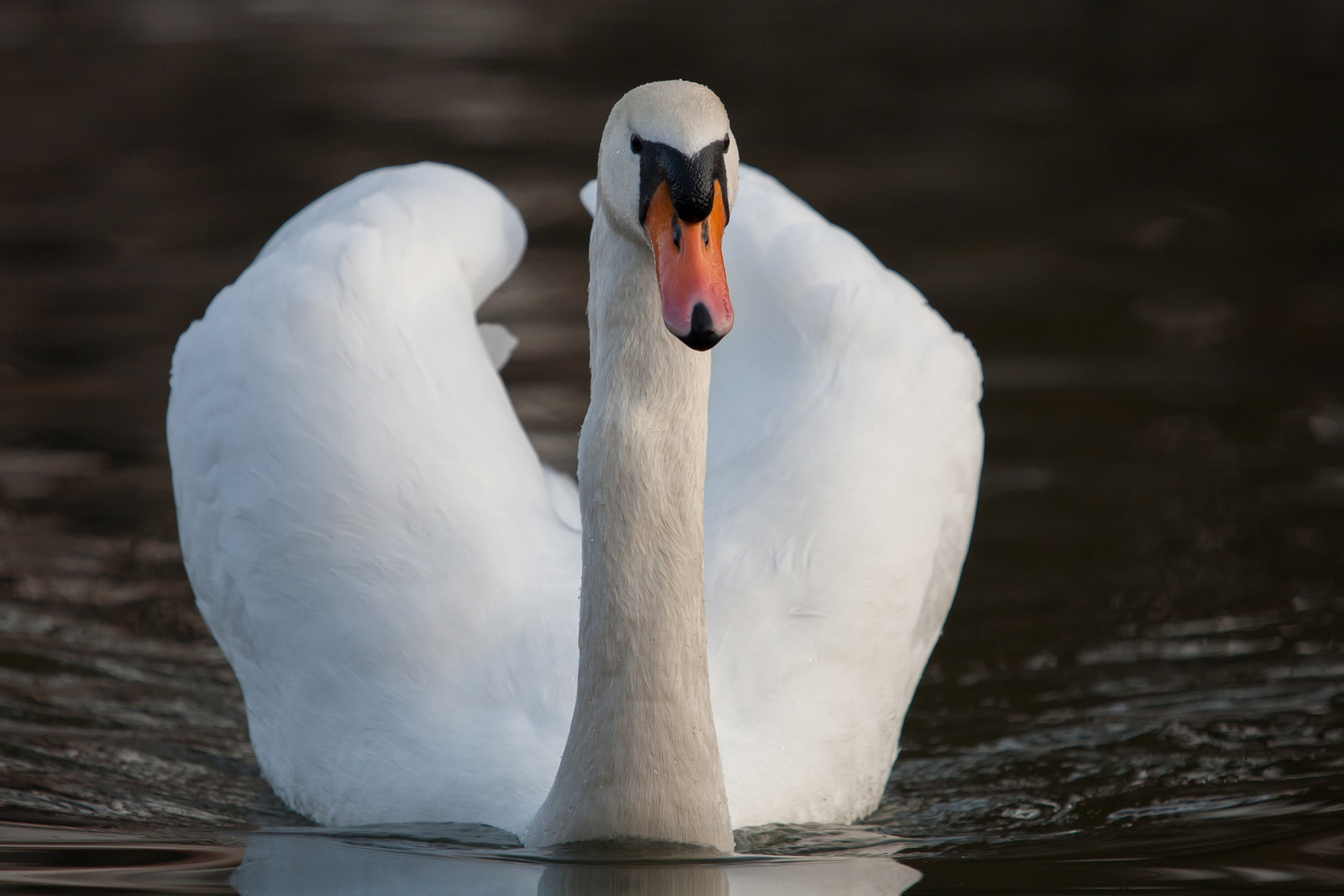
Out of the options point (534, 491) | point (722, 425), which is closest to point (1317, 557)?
point (722, 425)

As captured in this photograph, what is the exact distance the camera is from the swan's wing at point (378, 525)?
15.6 feet

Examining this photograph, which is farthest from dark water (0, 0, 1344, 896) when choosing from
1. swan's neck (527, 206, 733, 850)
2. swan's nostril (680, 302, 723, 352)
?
swan's nostril (680, 302, 723, 352)

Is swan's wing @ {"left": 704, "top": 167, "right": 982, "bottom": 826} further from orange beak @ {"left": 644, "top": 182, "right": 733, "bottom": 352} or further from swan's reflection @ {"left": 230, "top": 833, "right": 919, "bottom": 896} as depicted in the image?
orange beak @ {"left": 644, "top": 182, "right": 733, "bottom": 352}

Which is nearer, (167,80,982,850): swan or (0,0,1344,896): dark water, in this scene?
(167,80,982,850): swan

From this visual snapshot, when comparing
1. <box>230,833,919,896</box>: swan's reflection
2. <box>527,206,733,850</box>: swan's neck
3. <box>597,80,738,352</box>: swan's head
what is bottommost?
<box>230,833,919,896</box>: swan's reflection

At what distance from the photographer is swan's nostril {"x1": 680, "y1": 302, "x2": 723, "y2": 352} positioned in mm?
3479

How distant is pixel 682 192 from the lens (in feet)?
11.8

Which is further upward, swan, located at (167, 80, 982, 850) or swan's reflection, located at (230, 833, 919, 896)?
swan, located at (167, 80, 982, 850)

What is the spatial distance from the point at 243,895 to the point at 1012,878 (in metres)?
1.66

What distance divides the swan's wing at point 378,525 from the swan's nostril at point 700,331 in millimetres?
1434

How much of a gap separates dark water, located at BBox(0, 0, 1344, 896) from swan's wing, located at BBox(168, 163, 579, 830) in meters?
0.24

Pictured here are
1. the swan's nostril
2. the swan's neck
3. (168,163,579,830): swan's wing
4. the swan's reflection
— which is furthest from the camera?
(168,163,579,830): swan's wing

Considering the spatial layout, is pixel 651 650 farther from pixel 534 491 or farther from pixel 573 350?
pixel 573 350

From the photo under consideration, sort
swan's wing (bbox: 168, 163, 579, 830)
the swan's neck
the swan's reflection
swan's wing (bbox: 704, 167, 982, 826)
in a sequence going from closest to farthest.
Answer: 1. the swan's neck
2. the swan's reflection
3. swan's wing (bbox: 168, 163, 579, 830)
4. swan's wing (bbox: 704, 167, 982, 826)
